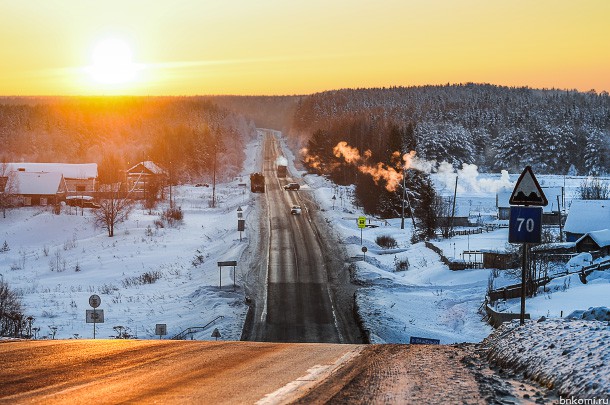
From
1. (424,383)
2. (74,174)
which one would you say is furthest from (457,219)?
(424,383)

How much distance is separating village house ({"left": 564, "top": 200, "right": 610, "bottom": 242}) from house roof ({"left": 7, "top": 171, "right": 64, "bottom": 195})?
69.7 metres

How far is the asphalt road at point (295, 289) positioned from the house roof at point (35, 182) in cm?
3820

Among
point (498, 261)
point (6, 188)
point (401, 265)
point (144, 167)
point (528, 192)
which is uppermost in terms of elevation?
point (144, 167)

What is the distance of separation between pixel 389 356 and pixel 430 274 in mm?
37265

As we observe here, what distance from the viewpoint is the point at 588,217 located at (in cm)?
6138

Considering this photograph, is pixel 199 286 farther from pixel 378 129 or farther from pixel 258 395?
pixel 378 129

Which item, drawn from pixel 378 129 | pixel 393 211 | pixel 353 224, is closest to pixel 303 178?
pixel 378 129

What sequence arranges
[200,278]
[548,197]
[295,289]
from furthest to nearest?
[548,197] → [200,278] → [295,289]

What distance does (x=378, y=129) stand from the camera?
13012 cm

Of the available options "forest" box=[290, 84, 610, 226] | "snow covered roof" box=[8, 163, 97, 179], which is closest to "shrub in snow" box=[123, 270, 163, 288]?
"forest" box=[290, 84, 610, 226]

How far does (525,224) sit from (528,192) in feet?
1.99

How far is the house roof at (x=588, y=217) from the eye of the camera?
6059 centimetres

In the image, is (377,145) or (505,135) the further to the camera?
(505,135)

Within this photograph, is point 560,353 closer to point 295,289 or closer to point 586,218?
point 295,289
